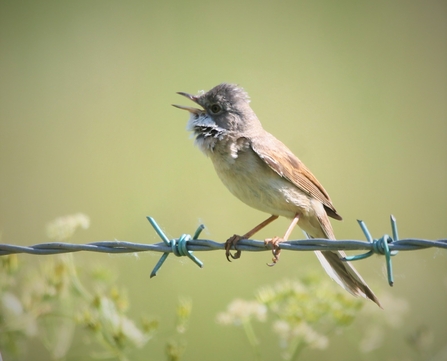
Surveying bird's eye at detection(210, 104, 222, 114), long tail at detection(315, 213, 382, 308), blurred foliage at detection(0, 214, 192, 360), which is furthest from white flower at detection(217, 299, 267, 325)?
bird's eye at detection(210, 104, 222, 114)

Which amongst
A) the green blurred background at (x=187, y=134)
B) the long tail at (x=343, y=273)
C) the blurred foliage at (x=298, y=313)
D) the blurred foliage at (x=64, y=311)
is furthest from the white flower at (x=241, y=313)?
the green blurred background at (x=187, y=134)

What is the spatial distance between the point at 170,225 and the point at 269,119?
2.46m

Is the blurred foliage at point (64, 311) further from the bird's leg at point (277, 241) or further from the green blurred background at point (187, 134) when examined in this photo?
the green blurred background at point (187, 134)

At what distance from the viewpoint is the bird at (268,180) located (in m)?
4.18

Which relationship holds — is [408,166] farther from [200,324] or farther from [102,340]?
[102,340]

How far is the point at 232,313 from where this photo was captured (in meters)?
3.87

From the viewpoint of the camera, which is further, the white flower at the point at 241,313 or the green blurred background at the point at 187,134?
the green blurred background at the point at 187,134

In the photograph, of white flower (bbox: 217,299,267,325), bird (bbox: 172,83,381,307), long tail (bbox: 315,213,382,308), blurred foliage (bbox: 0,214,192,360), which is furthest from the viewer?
bird (bbox: 172,83,381,307)

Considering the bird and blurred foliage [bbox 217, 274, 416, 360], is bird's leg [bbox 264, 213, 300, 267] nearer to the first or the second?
the bird

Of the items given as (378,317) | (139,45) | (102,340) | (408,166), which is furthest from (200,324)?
(139,45)

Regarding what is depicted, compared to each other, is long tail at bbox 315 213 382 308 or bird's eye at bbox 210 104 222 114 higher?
bird's eye at bbox 210 104 222 114

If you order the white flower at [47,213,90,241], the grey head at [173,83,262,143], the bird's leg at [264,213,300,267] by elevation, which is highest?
the grey head at [173,83,262,143]

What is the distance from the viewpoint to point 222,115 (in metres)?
4.81

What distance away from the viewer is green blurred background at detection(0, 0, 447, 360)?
22.8ft
